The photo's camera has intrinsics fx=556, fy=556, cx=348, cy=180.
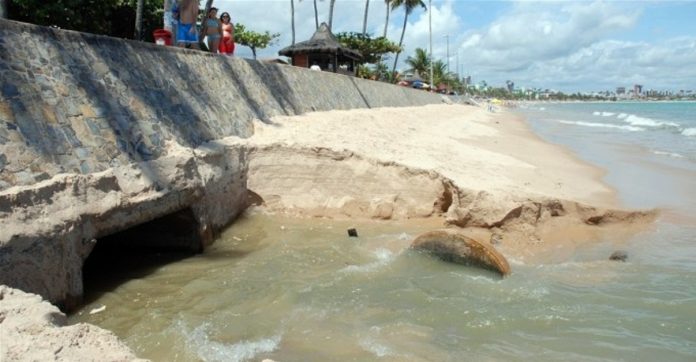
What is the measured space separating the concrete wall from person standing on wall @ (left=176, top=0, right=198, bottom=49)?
1.06 meters

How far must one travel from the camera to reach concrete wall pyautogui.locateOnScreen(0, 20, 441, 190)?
5.43m

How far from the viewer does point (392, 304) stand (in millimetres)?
5562

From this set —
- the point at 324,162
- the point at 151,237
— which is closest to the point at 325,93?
→ the point at 324,162

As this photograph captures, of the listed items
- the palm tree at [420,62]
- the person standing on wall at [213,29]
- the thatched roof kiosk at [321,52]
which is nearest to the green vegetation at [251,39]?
the thatched roof kiosk at [321,52]

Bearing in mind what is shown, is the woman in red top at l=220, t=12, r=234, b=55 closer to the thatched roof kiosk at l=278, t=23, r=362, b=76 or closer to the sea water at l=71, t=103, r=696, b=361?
the sea water at l=71, t=103, r=696, b=361

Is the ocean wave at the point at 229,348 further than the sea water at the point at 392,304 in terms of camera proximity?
No

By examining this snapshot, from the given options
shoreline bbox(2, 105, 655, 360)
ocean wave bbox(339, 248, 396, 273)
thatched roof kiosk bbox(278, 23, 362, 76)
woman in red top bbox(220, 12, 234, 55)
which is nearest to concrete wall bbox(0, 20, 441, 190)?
shoreline bbox(2, 105, 655, 360)

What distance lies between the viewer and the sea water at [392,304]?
15.1 ft

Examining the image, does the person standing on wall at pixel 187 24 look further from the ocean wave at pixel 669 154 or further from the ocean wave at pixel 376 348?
the ocean wave at pixel 669 154

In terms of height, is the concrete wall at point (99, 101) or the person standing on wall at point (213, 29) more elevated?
the person standing on wall at point (213, 29)

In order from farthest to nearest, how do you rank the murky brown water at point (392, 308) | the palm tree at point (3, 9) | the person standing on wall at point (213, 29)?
the person standing on wall at point (213, 29) → the palm tree at point (3, 9) → the murky brown water at point (392, 308)

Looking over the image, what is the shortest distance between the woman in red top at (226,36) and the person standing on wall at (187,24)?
1792mm

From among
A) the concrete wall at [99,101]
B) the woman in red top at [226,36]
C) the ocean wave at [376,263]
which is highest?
the woman in red top at [226,36]

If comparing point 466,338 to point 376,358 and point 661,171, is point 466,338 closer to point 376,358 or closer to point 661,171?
point 376,358
